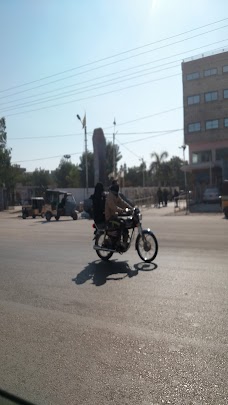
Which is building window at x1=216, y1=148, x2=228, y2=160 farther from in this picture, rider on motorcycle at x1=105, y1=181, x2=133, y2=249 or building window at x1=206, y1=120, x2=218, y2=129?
rider on motorcycle at x1=105, y1=181, x2=133, y2=249

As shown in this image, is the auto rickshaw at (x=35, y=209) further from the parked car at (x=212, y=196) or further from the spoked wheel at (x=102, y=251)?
the spoked wheel at (x=102, y=251)

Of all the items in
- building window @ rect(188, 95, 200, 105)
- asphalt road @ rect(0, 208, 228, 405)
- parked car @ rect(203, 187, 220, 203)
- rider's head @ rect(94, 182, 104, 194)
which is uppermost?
building window @ rect(188, 95, 200, 105)

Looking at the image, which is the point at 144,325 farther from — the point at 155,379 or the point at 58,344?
the point at 155,379

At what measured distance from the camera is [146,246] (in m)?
9.76

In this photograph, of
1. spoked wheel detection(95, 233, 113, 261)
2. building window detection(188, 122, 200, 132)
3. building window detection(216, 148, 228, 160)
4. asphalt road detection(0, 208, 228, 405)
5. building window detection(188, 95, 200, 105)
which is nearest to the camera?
asphalt road detection(0, 208, 228, 405)

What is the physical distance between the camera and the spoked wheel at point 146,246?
9727mm

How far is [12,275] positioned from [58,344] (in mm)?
4383

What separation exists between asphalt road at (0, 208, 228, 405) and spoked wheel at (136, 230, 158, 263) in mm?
213

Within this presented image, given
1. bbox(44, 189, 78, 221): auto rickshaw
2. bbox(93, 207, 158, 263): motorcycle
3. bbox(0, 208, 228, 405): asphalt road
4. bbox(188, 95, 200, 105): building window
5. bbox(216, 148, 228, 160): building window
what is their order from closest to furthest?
bbox(0, 208, 228, 405): asphalt road
bbox(93, 207, 158, 263): motorcycle
bbox(44, 189, 78, 221): auto rickshaw
bbox(216, 148, 228, 160): building window
bbox(188, 95, 200, 105): building window

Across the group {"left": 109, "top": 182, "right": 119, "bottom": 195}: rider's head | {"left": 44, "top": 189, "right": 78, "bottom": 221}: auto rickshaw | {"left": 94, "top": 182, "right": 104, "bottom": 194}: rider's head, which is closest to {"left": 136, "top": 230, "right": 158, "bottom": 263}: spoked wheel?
{"left": 109, "top": 182, "right": 119, "bottom": 195}: rider's head

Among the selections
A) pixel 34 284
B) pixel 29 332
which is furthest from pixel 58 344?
pixel 34 284

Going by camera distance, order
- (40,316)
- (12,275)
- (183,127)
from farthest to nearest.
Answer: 1. (183,127)
2. (12,275)
3. (40,316)

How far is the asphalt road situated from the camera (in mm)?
3658

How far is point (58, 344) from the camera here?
476 centimetres
